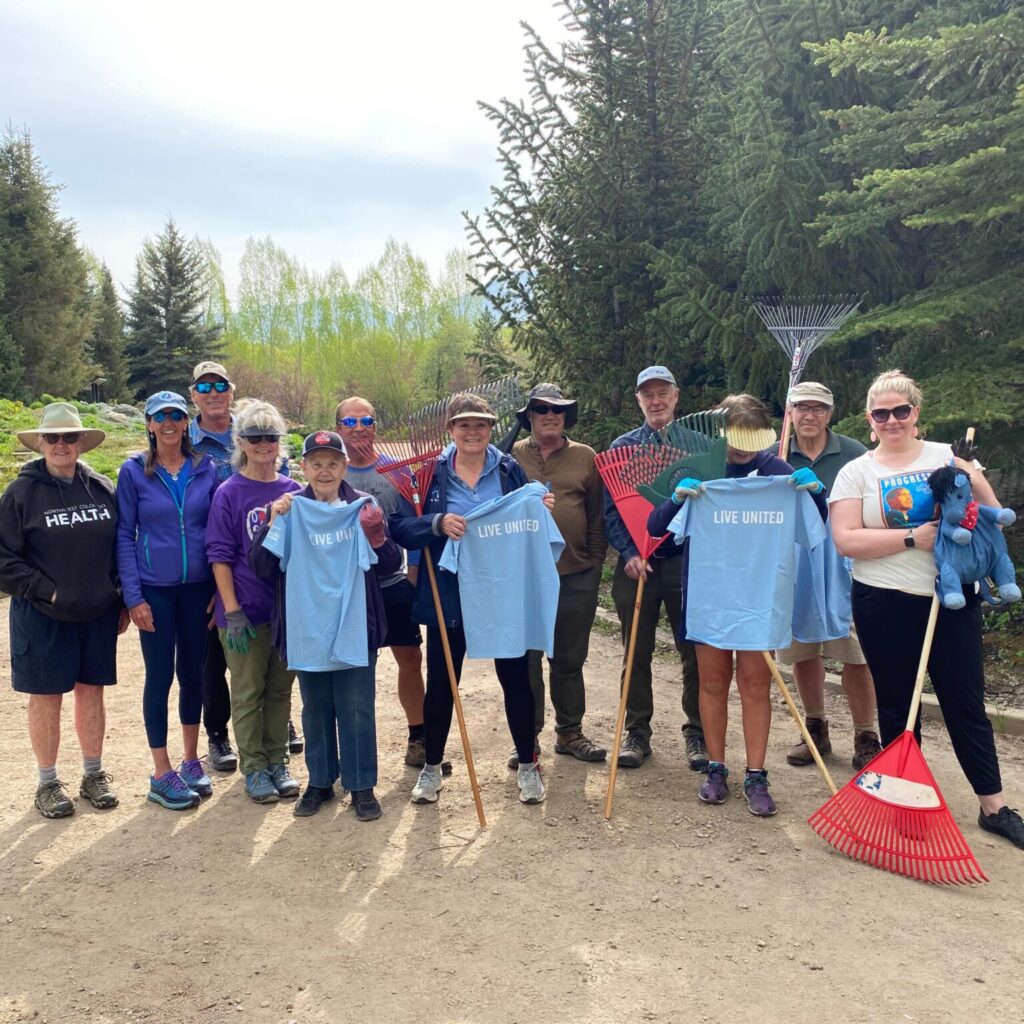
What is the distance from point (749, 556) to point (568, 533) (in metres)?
1.10

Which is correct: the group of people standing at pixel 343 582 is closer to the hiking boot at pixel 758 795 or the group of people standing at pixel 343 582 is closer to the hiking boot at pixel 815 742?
the hiking boot at pixel 758 795

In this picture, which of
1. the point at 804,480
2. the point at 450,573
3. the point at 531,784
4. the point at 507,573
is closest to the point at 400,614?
the point at 450,573

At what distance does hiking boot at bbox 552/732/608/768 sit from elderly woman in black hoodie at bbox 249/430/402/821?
1.01 m

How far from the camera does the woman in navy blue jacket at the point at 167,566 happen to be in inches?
177

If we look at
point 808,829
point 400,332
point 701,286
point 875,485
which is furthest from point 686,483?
point 400,332

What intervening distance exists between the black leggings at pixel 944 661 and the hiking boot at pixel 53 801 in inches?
157

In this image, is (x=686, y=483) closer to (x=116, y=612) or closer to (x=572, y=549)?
(x=572, y=549)

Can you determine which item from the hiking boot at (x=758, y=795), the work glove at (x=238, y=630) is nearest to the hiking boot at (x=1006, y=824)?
the hiking boot at (x=758, y=795)

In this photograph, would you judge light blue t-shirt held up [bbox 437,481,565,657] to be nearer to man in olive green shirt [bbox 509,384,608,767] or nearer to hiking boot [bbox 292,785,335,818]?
man in olive green shirt [bbox 509,384,608,767]

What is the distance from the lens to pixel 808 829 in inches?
166

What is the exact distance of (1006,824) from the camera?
13.4ft

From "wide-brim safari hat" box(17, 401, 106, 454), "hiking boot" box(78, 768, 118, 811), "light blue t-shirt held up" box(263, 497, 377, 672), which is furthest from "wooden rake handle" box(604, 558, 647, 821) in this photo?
"wide-brim safari hat" box(17, 401, 106, 454)

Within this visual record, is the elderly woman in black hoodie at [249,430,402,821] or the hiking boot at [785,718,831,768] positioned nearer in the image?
the elderly woman in black hoodie at [249,430,402,821]

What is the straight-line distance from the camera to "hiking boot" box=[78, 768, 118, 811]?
4609 millimetres
